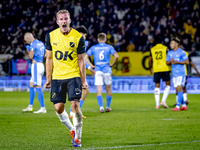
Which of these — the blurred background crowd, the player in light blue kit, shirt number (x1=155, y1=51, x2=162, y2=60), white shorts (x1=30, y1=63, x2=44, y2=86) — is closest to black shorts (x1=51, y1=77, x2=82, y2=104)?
white shorts (x1=30, y1=63, x2=44, y2=86)

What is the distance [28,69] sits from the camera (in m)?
20.7

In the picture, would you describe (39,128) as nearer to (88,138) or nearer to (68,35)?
(88,138)

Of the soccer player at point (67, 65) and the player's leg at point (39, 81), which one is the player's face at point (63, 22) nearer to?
the soccer player at point (67, 65)

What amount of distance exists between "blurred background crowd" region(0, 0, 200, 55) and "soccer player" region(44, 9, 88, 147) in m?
15.4

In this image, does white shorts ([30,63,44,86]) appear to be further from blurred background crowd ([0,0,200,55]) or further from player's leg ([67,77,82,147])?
blurred background crowd ([0,0,200,55])

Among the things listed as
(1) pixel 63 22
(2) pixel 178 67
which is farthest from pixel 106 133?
(2) pixel 178 67

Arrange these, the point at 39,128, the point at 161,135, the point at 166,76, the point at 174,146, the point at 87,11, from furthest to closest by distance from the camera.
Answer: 1. the point at 87,11
2. the point at 166,76
3. the point at 39,128
4. the point at 161,135
5. the point at 174,146

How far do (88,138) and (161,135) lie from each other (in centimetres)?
130

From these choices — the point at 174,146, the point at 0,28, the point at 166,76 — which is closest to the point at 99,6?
the point at 0,28

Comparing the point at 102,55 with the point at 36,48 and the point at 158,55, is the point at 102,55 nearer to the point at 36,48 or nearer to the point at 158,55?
the point at 36,48

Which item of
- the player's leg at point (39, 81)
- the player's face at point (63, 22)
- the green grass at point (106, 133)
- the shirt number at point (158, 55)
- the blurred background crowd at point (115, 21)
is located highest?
the blurred background crowd at point (115, 21)

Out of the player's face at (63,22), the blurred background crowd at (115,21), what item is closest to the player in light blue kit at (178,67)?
the player's face at (63,22)

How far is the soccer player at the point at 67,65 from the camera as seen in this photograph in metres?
5.20

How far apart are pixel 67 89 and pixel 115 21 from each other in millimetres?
18857
